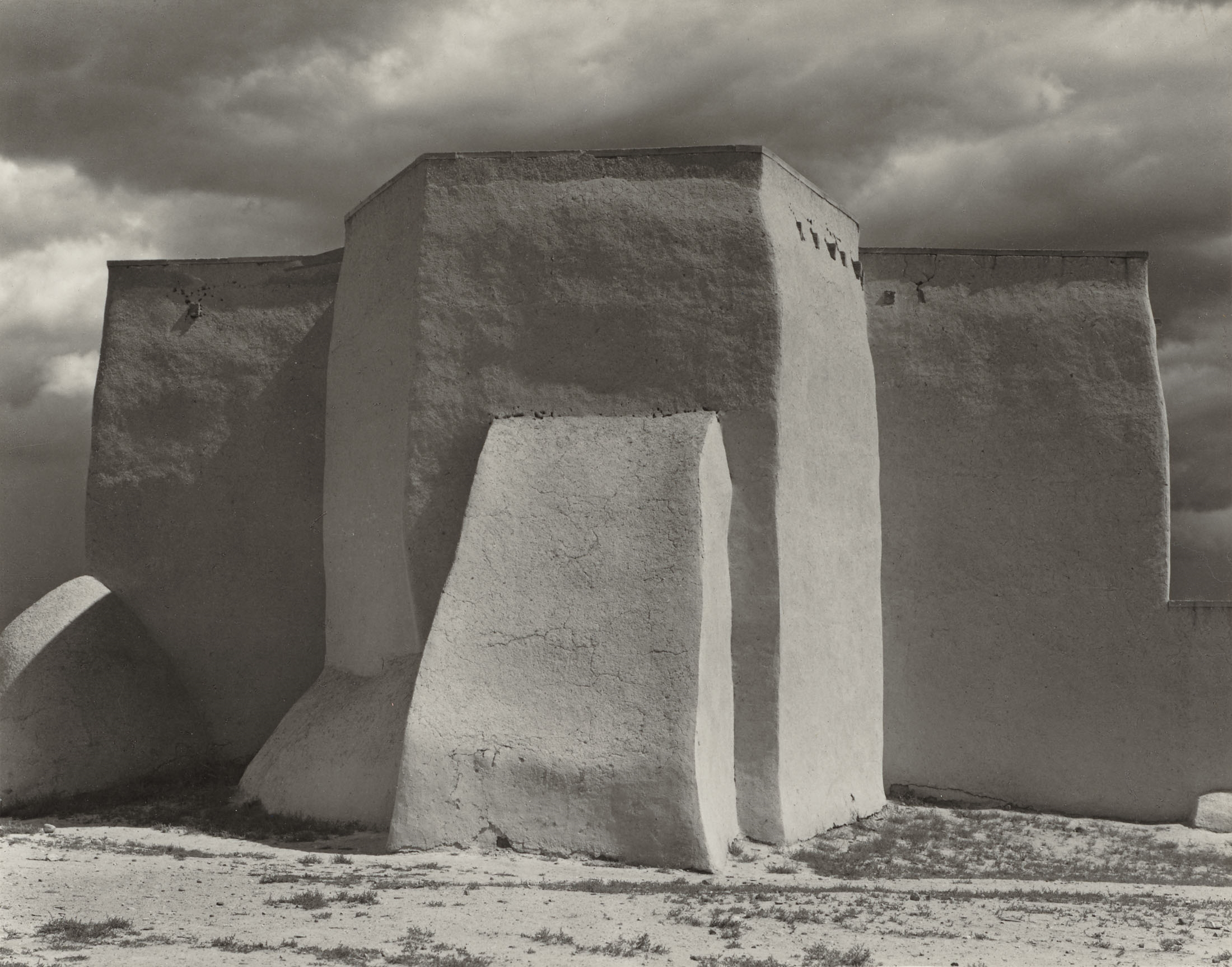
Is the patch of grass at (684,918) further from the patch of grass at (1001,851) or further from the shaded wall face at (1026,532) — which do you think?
the shaded wall face at (1026,532)

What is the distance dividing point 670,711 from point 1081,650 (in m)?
5.88

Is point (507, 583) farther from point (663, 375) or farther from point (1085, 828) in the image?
point (1085, 828)

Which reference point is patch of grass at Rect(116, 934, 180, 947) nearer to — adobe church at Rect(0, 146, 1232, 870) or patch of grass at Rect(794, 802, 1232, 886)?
adobe church at Rect(0, 146, 1232, 870)

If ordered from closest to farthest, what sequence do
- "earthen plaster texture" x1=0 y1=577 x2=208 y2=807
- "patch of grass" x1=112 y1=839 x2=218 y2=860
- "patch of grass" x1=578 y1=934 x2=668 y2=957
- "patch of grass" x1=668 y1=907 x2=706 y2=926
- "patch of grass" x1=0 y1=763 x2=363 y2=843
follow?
1. "patch of grass" x1=578 y1=934 x2=668 y2=957
2. "patch of grass" x1=668 y1=907 x2=706 y2=926
3. "patch of grass" x1=112 y1=839 x2=218 y2=860
4. "patch of grass" x1=0 y1=763 x2=363 y2=843
5. "earthen plaster texture" x1=0 y1=577 x2=208 y2=807

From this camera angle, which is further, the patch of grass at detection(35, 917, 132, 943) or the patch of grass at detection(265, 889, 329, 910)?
the patch of grass at detection(265, 889, 329, 910)

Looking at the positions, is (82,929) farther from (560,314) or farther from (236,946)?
(560,314)

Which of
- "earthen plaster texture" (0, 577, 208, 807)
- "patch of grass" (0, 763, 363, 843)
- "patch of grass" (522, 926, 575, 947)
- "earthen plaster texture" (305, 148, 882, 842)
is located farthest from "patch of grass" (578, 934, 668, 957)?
"earthen plaster texture" (0, 577, 208, 807)

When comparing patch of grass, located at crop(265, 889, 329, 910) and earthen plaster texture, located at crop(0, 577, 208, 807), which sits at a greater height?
earthen plaster texture, located at crop(0, 577, 208, 807)

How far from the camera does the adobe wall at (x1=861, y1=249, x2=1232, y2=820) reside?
14.0 metres

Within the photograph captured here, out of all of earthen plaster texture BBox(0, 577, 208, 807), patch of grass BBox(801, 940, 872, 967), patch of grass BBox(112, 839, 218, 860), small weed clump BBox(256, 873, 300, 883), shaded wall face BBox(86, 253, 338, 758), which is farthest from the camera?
shaded wall face BBox(86, 253, 338, 758)

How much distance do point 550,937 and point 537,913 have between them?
0.69 metres

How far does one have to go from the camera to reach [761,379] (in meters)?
11.9

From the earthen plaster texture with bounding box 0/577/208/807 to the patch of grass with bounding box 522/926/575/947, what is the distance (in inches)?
302

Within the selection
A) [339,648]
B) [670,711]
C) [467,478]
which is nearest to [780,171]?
[467,478]
